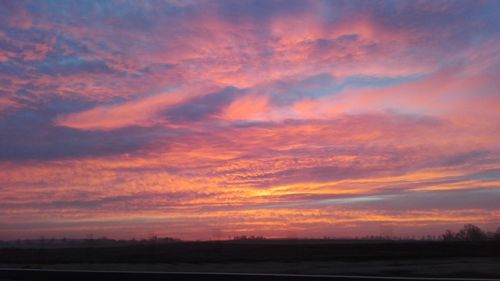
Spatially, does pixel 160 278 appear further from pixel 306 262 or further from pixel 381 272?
pixel 306 262

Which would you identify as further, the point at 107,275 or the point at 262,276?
the point at 107,275

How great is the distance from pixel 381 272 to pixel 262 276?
10.6m

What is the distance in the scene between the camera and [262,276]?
29.7ft

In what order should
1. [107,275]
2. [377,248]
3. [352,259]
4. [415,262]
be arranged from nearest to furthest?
1. [107,275]
2. [415,262]
3. [352,259]
4. [377,248]

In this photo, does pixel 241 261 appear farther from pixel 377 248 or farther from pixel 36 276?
pixel 36 276

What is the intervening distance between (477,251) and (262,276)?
22.4m

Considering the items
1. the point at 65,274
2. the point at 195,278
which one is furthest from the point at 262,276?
the point at 65,274

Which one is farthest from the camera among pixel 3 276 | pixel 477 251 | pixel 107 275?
pixel 477 251

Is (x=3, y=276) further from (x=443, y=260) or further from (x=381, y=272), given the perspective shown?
(x=443, y=260)

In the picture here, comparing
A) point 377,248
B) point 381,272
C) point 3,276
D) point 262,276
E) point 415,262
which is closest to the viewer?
point 262,276

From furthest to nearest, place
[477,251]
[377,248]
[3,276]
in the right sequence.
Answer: [377,248], [477,251], [3,276]

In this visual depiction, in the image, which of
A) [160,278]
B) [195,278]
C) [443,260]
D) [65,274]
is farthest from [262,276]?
[443,260]

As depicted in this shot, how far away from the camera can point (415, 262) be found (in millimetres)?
22609

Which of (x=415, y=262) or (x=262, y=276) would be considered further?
(x=415, y=262)
